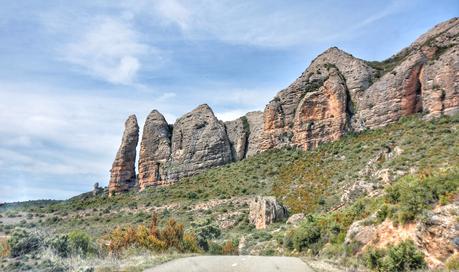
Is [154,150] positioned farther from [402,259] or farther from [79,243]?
[402,259]

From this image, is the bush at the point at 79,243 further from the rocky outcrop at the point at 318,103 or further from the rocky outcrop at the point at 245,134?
the rocky outcrop at the point at 245,134

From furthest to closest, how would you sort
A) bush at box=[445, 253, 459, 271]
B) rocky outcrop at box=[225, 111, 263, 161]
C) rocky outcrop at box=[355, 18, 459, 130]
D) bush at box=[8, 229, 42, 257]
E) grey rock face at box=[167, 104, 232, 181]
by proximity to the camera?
rocky outcrop at box=[225, 111, 263, 161]
grey rock face at box=[167, 104, 232, 181]
rocky outcrop at box=[355, 18, 459, 130]
bush at box=[8, 229, 42, 257]
bush at box=[445, 253, 459, 271]

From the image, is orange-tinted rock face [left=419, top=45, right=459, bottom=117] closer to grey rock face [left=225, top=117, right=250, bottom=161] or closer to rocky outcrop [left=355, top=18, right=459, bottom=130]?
rocky outcrop [left=355, top=18, right=459, bottom=130]

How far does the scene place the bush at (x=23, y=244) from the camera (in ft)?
Answer: 71.4

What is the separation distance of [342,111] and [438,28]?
2157cm

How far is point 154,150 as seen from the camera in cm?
8275

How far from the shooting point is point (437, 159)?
32812 mm

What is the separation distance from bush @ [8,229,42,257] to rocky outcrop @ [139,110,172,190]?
55512mm

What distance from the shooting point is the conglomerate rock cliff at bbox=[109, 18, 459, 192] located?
175ft

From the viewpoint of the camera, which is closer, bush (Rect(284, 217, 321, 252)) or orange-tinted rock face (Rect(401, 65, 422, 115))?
bush (Rect(284, 217, 321, 252))

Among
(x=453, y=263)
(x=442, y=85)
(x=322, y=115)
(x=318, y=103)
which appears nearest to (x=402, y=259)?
(x=453, y=263)

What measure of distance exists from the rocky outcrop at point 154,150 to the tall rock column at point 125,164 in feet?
9.63

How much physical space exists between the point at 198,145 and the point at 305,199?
35681mm

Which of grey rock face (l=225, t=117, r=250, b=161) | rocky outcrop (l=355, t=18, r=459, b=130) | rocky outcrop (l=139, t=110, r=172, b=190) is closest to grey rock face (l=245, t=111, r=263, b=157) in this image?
grey rock face (l=225, t=117, r=250, b=161)
